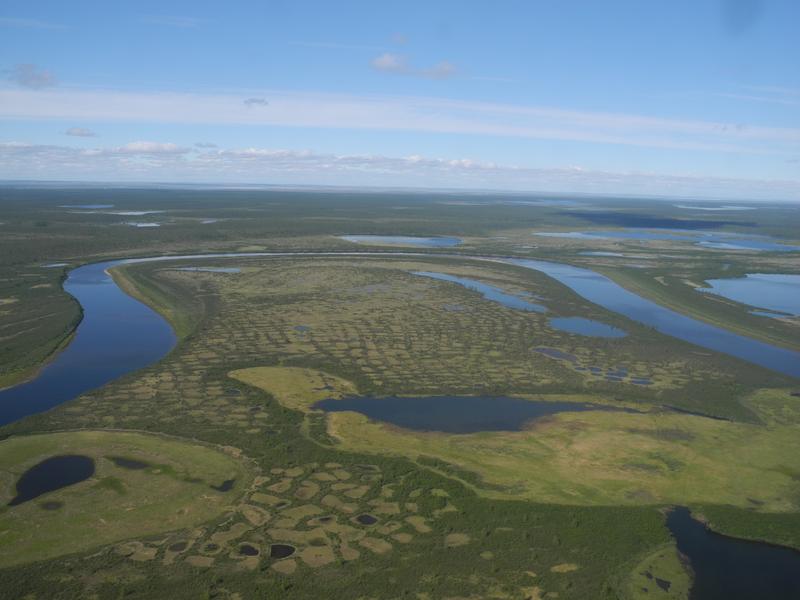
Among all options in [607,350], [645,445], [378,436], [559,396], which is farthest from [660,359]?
[378,436]

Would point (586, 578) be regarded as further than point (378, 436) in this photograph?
No

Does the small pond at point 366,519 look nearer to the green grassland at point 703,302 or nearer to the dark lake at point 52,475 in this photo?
the dark lake at point 52,475

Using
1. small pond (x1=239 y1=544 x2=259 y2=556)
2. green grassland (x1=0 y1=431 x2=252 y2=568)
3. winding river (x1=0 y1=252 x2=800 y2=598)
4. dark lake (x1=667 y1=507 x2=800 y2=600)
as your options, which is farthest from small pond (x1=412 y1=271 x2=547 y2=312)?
small pond (x1=239 y1=544 x2=259 y2=556)

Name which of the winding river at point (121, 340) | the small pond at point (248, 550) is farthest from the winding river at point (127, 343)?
the small pond at point (248, 550)

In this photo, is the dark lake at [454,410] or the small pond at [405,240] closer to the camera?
the dark lake at [454,410]

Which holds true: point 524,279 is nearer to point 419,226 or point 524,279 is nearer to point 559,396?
point 559,396

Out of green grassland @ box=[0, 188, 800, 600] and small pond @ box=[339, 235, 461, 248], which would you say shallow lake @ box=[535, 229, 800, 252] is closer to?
small pond @ box=[339, 235, 461, 248]

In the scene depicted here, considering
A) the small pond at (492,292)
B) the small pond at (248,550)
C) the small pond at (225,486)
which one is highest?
the small pond at (492,292)
